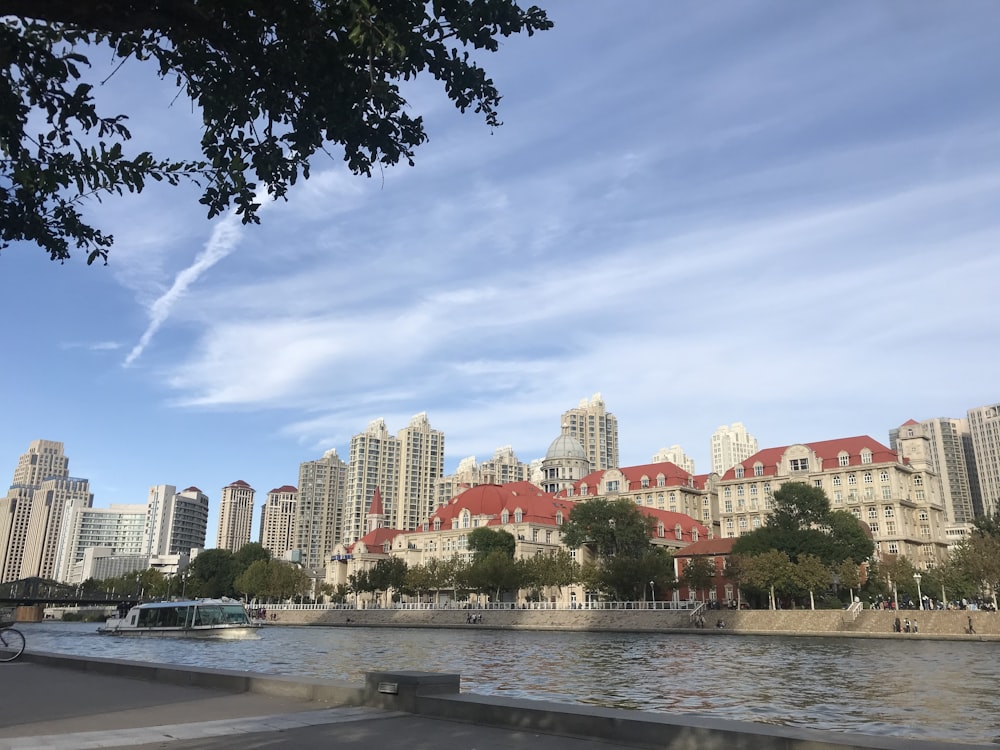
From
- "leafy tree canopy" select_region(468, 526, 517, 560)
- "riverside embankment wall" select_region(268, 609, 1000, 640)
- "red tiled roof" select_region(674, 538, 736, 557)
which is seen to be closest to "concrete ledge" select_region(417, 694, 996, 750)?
"riverside embankment wall" select_region(268, 609, 1000, 640)

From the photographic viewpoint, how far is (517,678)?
28.2 m

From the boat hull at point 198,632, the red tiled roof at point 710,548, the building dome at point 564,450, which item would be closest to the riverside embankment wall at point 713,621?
the red tiled roof at point 710,548

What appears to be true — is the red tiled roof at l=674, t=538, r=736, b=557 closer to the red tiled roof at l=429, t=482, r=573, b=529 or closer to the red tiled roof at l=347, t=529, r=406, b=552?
the red tiled roof at l=429, t=482, r=573, b=529

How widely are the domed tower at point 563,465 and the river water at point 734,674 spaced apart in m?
105

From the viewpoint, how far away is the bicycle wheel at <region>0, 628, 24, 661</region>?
2047 centimetres

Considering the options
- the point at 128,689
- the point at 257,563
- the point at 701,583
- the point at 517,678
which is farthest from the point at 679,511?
the point at 128,689

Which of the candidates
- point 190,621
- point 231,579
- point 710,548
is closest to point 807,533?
point 710,548

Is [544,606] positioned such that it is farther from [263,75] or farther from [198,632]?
[263,75]

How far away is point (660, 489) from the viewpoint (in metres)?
138

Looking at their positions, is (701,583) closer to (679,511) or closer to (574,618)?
(574,618)

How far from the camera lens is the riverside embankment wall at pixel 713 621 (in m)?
58.2

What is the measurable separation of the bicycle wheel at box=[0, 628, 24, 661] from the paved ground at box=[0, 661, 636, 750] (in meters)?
7.51

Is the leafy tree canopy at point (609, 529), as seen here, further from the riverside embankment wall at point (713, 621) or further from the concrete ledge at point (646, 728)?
the concrete ledge at point (646, 728)

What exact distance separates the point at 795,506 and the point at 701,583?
17.8 m
